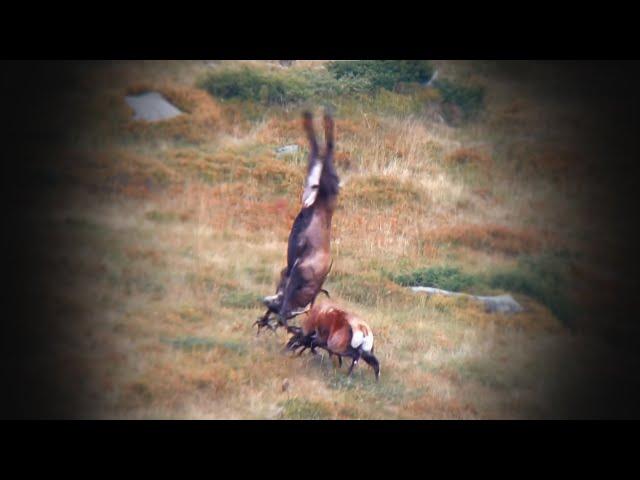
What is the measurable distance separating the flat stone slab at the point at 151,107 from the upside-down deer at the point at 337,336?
10.8 ft

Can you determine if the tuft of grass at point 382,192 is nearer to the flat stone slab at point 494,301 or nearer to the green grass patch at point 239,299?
the flat stone slab at point 494,301

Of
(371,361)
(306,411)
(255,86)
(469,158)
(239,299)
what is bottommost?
(306,411)

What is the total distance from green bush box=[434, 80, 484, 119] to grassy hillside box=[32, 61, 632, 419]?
0.02 metres

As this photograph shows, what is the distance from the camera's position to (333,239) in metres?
11.9

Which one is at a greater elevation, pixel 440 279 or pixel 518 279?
pixel 518 279

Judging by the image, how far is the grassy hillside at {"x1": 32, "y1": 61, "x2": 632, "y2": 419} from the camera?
11188 millimetres

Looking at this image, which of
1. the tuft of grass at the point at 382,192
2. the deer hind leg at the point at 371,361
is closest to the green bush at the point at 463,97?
the tuft of grass at the point at 382,192

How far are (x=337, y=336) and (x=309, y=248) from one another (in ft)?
3.77

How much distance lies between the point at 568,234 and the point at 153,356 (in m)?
5.36

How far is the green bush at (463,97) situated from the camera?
41.5 ft

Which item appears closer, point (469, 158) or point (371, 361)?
point (371, 361)

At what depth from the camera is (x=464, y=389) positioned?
11.4 m

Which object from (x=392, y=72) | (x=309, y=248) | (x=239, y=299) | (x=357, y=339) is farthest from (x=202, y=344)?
(x=392, y=72)

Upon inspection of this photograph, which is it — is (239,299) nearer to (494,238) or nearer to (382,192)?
(382,192)
